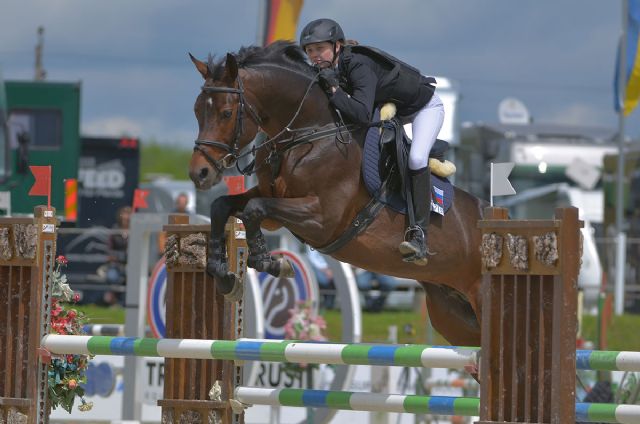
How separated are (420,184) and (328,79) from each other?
633 mm

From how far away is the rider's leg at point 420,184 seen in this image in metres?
5.39

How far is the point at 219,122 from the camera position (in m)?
5.04

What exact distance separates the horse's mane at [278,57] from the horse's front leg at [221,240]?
66cm

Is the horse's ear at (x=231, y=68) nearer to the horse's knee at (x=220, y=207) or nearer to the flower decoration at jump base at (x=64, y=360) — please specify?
the horse's knee at (x=220, y=207)

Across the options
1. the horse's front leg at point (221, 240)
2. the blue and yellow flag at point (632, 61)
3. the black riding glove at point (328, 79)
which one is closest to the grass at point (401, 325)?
the blue and yellow flag at point (632, 61)

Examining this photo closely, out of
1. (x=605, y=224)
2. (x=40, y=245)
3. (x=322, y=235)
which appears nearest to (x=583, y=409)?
(x=322, y=235)

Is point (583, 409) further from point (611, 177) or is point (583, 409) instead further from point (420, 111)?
point (611, 177)

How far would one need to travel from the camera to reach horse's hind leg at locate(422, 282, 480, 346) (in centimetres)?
590

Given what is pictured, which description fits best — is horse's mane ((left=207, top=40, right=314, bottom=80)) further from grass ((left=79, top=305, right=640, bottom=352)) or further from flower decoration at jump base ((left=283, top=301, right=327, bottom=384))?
grass ((left=79, top=305, right=640, bottom=352))

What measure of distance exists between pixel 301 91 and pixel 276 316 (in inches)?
122

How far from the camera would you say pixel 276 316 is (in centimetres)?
823

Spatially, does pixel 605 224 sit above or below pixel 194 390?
above

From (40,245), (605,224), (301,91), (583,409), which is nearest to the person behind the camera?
(583,409)

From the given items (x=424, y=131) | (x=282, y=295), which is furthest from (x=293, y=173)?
(x=282, y=295)
